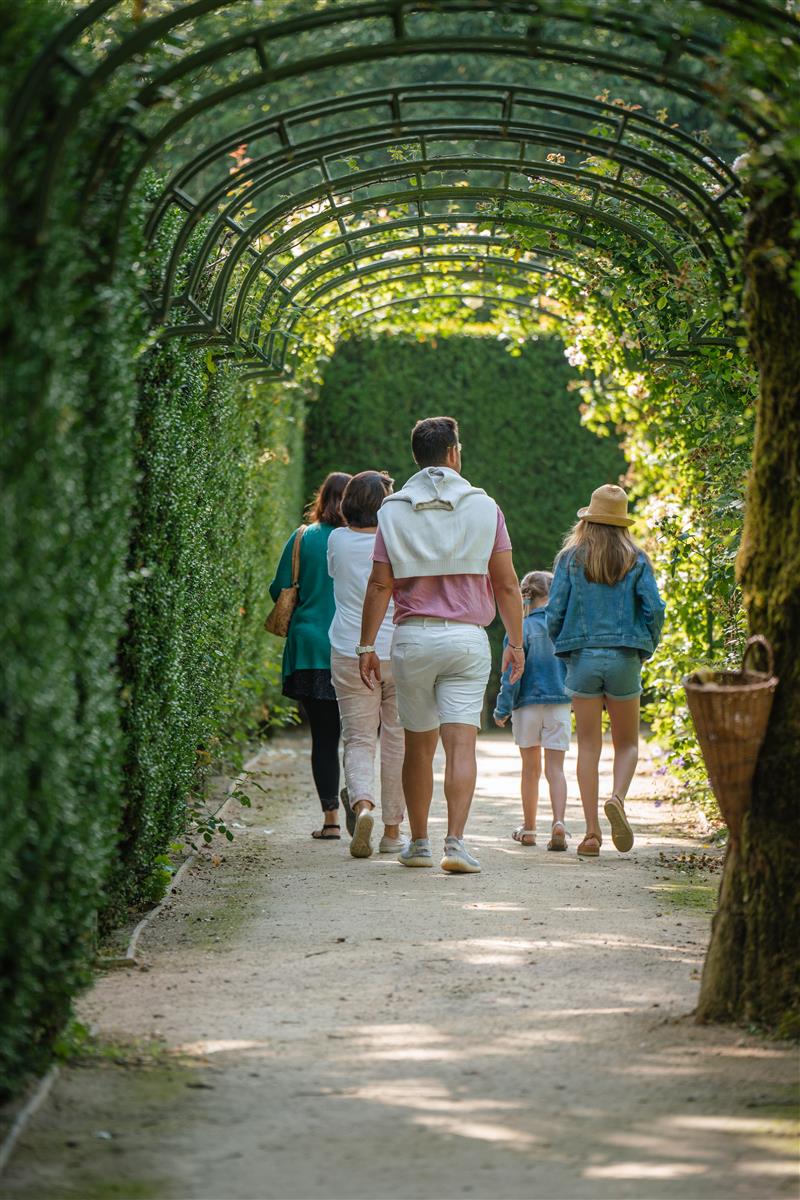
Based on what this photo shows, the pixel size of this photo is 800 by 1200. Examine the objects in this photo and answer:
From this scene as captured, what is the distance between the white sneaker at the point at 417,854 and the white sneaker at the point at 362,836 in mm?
274

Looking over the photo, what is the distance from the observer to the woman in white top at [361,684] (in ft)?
24.5

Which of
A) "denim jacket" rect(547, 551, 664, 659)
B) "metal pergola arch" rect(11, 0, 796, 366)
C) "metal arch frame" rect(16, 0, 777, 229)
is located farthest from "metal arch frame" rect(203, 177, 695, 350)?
"metal arch frame" rect(16, 0, 777, 229)

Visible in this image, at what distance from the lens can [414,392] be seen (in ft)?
48.1

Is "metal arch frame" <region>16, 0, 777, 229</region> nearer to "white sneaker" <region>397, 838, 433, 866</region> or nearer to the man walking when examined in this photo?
the man walking

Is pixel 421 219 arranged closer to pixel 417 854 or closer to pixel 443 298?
pixel 443 298

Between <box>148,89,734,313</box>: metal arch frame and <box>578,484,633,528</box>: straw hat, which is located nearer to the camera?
<box>148,89,734,313</box>: metal arch frame

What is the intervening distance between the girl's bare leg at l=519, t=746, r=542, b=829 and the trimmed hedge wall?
2059mm

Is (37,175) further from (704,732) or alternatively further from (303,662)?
(303,662)

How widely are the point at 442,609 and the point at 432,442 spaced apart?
797mm

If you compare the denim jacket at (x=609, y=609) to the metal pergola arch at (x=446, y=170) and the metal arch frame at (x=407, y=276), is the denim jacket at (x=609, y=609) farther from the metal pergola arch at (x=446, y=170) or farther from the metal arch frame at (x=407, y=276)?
the metal arch frame at (x=407, y=276)

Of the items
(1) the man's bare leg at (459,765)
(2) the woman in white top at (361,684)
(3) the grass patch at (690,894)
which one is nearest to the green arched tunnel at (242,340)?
(2) the woman in white top at (361,684)

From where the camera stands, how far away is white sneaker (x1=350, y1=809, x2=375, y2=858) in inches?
287

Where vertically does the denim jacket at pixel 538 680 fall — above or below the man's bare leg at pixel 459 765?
above

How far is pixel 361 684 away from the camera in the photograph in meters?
7.47
